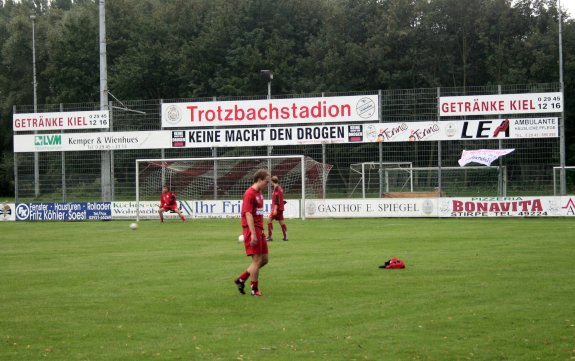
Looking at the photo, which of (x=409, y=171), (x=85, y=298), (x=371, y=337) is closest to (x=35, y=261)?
(x=85, y=298)

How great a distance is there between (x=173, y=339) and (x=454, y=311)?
3.92 m

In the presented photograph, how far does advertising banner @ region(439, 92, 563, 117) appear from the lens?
37.3m

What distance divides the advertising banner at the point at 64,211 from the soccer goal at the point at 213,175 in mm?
1976

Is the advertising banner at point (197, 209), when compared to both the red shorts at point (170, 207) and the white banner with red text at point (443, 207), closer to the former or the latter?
the white banner with red text at point (443, 207)

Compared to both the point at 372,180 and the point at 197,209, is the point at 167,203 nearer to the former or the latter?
the point at 197,209

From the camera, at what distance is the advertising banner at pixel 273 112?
127 ft

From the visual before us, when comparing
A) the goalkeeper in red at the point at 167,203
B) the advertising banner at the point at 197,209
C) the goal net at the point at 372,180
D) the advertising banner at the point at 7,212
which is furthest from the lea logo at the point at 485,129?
the advertising banner at the point at 7,212

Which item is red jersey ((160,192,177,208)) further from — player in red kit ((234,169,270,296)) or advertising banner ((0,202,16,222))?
player in red kit ((234,169,270,296))

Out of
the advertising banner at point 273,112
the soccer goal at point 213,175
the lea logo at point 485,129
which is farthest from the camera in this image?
the advertising banner at point 273,112

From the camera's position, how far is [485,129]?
37000 millimetres

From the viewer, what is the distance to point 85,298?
524 inches

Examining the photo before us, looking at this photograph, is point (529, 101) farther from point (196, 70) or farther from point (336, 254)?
point (196, 70)

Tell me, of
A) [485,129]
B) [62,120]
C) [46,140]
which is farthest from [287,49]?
[485,129]

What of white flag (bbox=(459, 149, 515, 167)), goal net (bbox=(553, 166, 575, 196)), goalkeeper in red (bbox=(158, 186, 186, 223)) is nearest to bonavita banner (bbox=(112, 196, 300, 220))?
goalkeeper in red (bbox=(158, 186, 186, 223))
